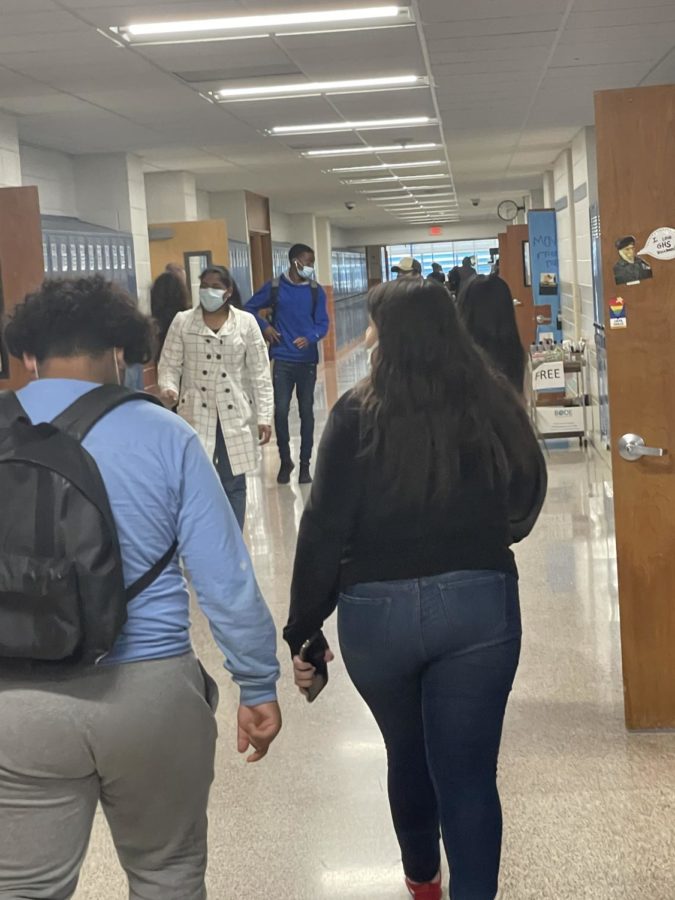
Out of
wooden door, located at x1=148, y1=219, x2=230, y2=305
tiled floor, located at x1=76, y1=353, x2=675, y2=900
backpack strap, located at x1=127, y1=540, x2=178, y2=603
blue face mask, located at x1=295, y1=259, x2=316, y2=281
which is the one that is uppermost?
wooden door, located at x1=148, y1=219, x2=230, y2=305

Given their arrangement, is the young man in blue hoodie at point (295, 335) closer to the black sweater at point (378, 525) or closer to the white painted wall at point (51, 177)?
the white painted wall at point (51, 177)

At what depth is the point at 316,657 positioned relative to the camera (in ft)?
7.64

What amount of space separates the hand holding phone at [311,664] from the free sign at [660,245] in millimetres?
1611

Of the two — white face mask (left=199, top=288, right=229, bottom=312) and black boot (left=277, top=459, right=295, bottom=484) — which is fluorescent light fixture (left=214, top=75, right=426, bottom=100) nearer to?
white face mask (left=199, top=288, right=229, bottom=312)

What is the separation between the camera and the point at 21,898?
174 centimetres

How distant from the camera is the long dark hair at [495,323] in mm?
4023

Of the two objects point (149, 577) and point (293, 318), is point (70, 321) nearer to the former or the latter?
point (149, 577)

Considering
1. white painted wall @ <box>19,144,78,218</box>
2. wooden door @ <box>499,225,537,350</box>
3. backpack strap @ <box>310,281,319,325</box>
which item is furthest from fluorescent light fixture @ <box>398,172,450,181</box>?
backpack strap @ <box>310,281,319,325</box>

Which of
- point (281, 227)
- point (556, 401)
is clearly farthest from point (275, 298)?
point (281, 227)

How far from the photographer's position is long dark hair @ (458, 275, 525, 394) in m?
4.02

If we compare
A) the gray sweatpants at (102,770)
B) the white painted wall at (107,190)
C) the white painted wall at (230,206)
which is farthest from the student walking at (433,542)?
the white painted wall at (230,206)

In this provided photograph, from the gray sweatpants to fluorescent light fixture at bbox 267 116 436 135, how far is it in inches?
313

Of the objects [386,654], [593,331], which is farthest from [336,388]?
[386,654]

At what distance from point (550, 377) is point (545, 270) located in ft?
12.0
